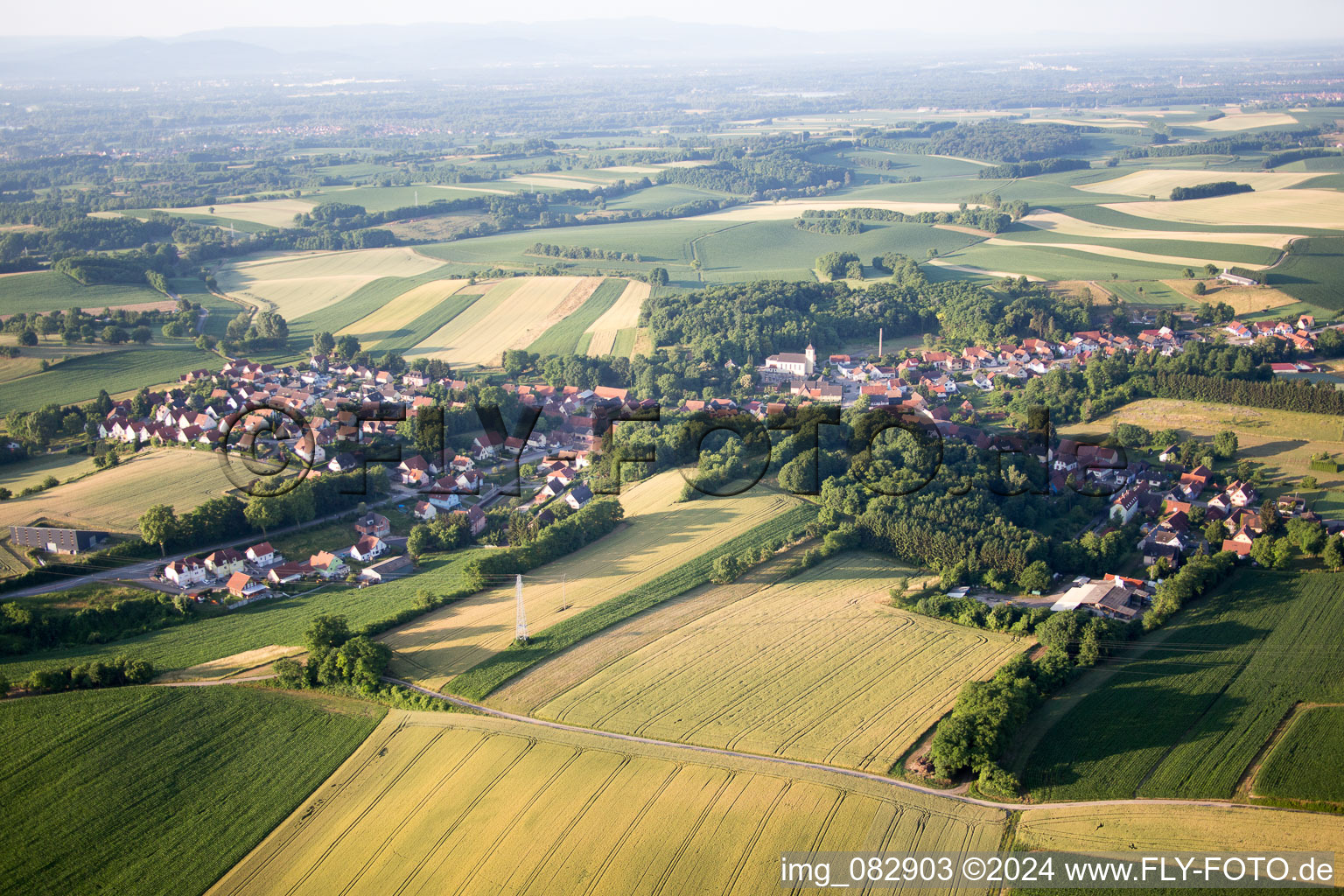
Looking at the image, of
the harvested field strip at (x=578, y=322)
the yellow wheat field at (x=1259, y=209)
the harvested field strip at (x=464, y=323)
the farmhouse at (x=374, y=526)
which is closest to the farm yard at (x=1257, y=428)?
the farmhouse at (x=374, y=526)

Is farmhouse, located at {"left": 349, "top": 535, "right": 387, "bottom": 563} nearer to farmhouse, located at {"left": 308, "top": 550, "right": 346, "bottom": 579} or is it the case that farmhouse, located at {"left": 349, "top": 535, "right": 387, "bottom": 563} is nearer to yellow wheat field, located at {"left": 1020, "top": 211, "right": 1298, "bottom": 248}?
farmhouse, located at {"left": 308, "top": 550, "right": 346, "bottom": 579}

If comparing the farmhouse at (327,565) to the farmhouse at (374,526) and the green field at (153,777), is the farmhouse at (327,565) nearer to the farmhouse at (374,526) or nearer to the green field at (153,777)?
the farmhouse at (374,526)

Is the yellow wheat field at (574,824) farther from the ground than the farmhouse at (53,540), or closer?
closer

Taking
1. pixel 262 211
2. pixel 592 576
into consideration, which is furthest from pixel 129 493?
pixel 262 211

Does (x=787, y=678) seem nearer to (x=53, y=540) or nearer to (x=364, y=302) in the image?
(x=53, y=540)

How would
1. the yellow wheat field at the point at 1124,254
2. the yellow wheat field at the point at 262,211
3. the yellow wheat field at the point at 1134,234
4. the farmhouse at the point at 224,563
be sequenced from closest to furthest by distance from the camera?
the farmhouse at the point at 224,563
the yellow wheat field at the point at 1124,254
the yellow wheat field at the point at 1134,234
the yellow wheat field at the point at 262,211

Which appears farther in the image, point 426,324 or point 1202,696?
point 426,324

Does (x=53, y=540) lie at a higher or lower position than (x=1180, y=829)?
higher
